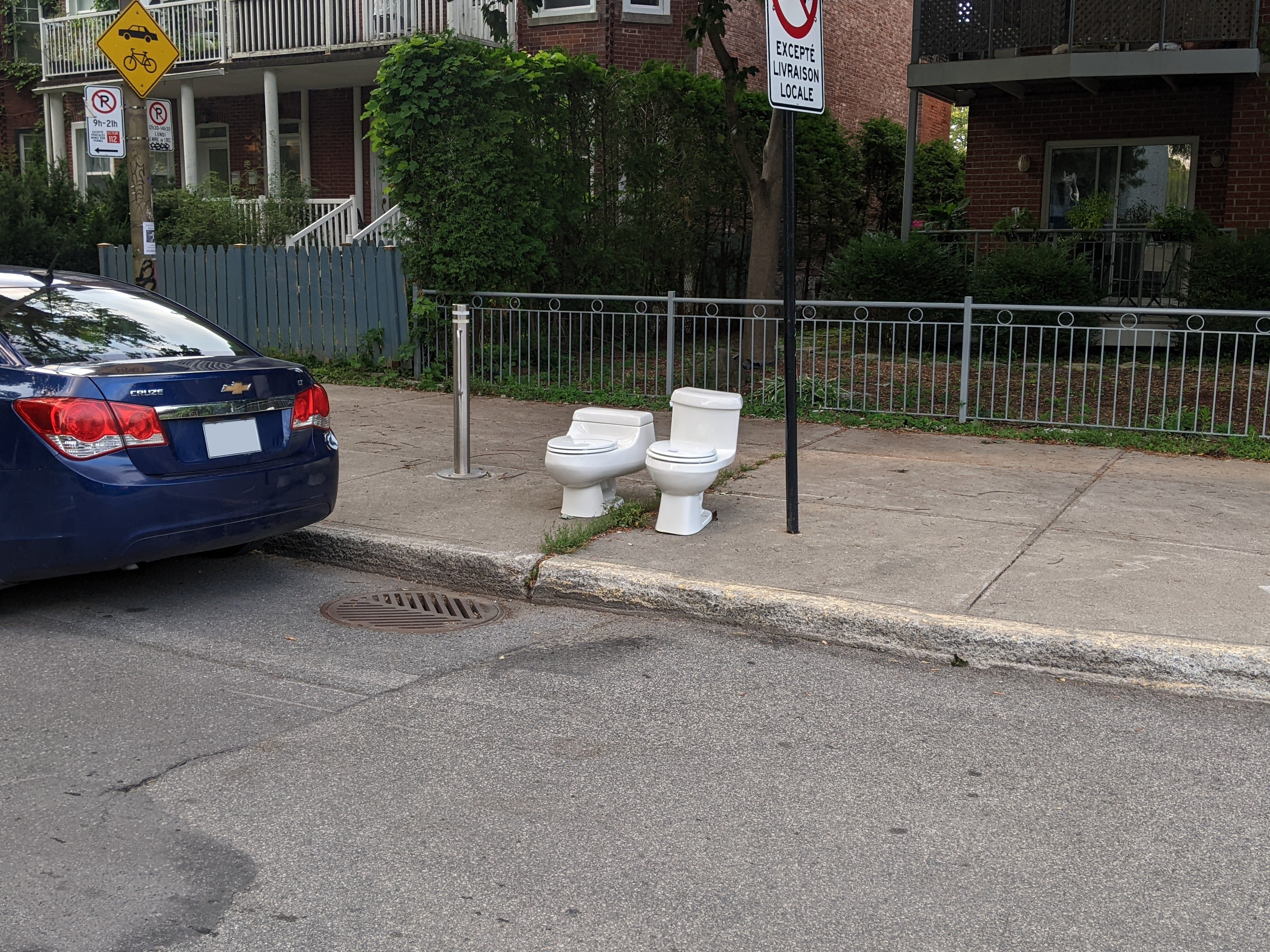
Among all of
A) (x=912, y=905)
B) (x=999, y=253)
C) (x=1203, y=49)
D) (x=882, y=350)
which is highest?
(x=1203, y=49)

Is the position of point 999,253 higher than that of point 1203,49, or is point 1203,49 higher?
point 1203,49

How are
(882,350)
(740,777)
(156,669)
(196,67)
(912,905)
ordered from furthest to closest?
(196,67) < (882,350) < (156,669) < (740,777) < (912,905)

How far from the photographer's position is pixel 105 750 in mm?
4188

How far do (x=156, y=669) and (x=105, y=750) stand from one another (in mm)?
881

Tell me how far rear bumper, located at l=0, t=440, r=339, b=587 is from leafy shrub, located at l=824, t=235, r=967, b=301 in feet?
33.1

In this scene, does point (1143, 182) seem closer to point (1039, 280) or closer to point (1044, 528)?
point (1039, 280)

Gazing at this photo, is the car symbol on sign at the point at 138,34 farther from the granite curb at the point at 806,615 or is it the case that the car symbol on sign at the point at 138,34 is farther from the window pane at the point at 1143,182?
the window pane at the point at 1143,182

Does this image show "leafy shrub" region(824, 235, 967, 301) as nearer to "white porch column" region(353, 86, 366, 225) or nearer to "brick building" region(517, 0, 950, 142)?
"brick building" region(517, 0, 950, 142)

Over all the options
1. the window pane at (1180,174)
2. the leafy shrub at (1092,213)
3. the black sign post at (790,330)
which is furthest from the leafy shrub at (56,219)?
the window pane at (1180,174)

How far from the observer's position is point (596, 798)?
3.88m

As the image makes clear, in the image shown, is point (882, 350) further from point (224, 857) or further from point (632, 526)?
point (224, 857)

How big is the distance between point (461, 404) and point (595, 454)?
1.50m

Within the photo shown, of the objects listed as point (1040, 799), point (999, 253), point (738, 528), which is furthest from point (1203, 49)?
point (1040, 799)

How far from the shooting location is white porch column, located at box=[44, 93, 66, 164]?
24.1 m
